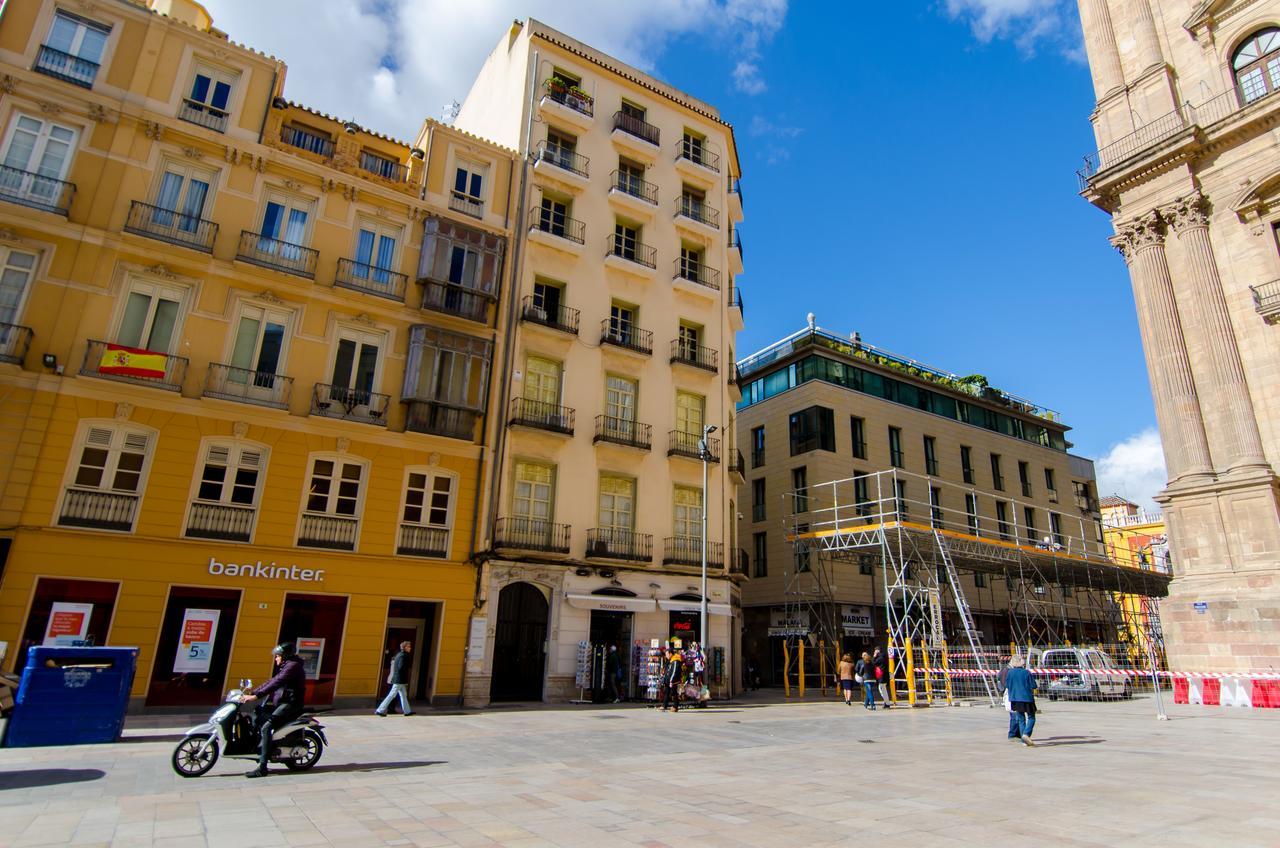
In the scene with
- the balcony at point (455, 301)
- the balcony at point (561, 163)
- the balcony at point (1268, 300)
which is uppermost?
the balcony at point (561, 163)

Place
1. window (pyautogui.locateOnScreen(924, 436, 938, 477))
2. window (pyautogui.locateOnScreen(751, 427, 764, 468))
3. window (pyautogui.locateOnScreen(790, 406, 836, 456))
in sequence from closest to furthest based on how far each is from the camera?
window (pyautogui.locateOnScreen(790, 406, 836, 456)), window (pyautogui.locateOnScreen(751, 427, 764, 468)), window (pyautogui.locateOnScreen(924, 436, 938, 477))

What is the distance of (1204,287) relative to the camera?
2323 cm

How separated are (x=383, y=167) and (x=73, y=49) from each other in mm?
8147

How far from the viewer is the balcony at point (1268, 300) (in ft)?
71.9

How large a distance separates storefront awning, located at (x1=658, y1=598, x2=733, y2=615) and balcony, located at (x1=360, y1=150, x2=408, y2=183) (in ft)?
54.5

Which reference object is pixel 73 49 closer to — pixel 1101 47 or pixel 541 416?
pixel 541 416

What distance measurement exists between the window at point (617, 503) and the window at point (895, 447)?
66.0 ft

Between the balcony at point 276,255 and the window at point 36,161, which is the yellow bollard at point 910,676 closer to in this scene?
the balcony at point 276,255

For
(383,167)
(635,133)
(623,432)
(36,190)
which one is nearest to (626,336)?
(623,432)

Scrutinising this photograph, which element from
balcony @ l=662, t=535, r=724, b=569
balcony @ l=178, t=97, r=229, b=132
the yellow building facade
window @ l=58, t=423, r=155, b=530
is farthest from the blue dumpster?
balcony @ l=662, t=535, r=724, b=569

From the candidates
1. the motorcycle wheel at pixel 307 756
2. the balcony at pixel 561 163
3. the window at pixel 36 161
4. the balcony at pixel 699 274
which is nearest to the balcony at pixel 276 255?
the window at pixel 36 161

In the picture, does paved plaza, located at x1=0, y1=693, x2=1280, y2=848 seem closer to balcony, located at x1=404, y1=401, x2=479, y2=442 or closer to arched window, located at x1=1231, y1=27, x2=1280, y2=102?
balcony, located at x1=404, y1=401, x2=479, y2=442

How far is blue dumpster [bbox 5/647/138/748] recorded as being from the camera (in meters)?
10.3

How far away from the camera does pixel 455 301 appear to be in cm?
2214
